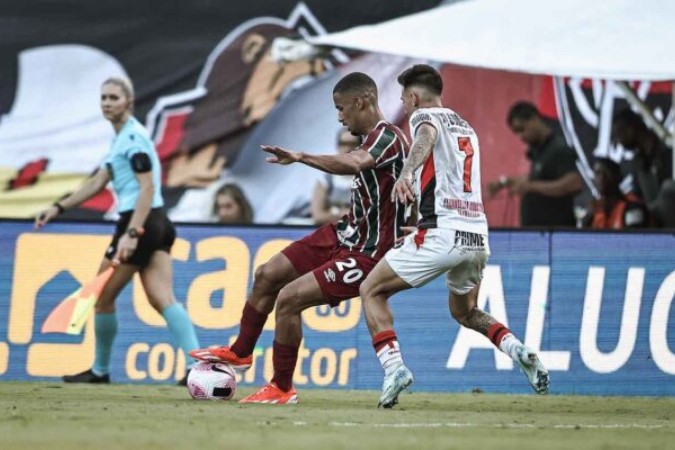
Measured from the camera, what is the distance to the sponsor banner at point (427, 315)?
13047 mm

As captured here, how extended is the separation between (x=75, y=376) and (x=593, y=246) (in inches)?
164

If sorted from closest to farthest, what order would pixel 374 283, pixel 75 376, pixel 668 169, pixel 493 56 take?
1. pixel 374 283
2. pixel 75 376
3. pixel 493 56
4. pixel 668 169

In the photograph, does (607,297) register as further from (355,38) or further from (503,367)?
(355,38)

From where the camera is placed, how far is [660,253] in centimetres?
1312

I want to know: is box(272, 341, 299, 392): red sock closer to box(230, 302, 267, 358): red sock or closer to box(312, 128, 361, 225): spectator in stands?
box(230, 302, 267, 358): red sock

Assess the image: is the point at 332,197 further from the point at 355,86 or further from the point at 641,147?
the point at 355,86

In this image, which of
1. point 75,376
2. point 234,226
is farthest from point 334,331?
point 75,376

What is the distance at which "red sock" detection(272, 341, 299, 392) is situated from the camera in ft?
34.8

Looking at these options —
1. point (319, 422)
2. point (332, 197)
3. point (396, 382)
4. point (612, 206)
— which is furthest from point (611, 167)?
point (319, 422)

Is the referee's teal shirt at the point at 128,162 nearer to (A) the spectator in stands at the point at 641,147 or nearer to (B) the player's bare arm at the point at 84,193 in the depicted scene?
(B) the player's bare arm at the point at 84,193

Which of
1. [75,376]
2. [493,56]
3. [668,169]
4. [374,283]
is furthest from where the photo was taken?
[668,169]

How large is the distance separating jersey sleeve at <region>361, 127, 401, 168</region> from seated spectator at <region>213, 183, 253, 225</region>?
587cm

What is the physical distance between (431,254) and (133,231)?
117 inches

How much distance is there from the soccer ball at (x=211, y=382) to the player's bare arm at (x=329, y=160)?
1759mm
